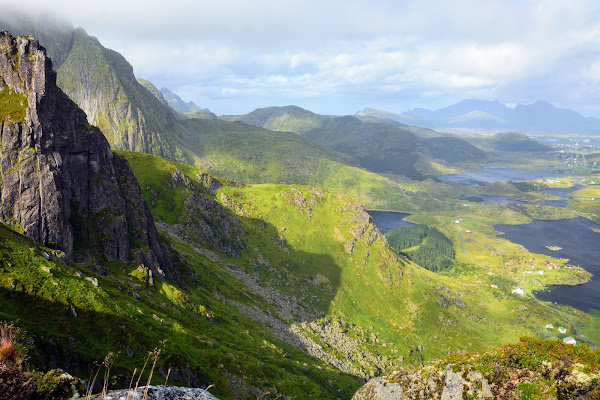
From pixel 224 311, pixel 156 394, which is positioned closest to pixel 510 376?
pixel 156 394

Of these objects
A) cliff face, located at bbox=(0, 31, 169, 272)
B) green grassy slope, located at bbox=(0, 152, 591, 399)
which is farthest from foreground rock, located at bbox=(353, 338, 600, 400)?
cliff face, located at bbox=(0, 31, 169, 272)

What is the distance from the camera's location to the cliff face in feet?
233

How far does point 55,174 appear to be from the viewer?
74.6m

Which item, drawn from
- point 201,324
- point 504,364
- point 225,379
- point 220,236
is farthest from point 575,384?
point 220,236

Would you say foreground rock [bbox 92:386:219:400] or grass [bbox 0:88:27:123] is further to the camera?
grass [bbox 0:88:27:123]

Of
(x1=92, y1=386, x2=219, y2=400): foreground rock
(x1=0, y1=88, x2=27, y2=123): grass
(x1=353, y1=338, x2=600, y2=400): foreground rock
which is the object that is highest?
(x1=0, y1=88, x2=27, y2=123): grass

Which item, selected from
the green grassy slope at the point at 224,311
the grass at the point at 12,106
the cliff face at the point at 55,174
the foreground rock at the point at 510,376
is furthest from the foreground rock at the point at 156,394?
the grass at the point at 12,106

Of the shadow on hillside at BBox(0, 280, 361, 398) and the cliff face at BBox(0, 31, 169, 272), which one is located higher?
the cliff face at BBox(0, 31, 169, 272)

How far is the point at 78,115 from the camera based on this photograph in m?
88.8

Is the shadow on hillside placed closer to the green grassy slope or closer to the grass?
the green grassy slope

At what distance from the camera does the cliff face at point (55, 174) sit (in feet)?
233

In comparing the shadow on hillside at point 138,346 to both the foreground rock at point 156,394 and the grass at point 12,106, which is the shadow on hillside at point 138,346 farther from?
the grass at point 12,106

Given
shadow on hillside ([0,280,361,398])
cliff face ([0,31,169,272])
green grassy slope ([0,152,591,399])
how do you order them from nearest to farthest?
shadow on hillside ([0,280,361,398])
green grassy slope ([0,152,591,399])
cliff face ([0,31,169,272])

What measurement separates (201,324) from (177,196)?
96210 mm
